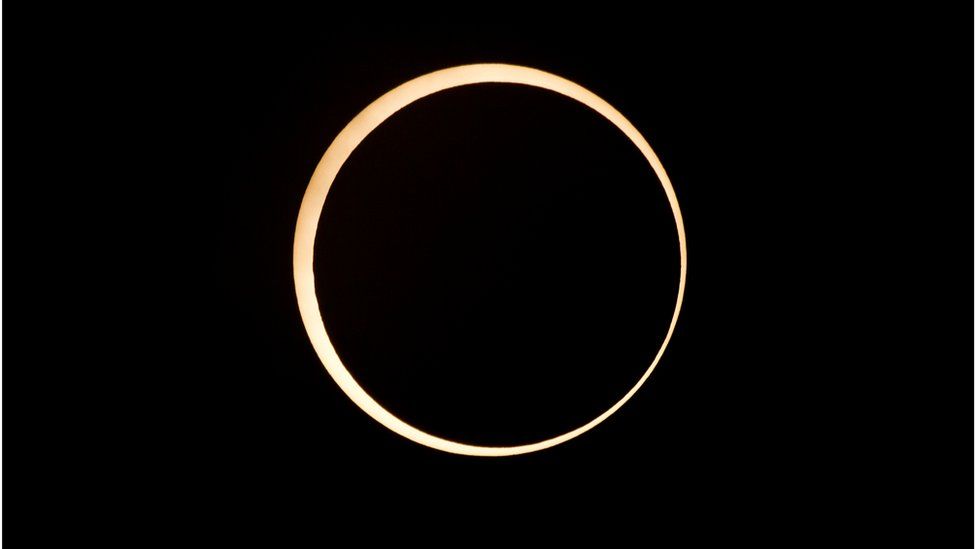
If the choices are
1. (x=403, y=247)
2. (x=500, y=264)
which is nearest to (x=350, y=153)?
(x=403, y=247)

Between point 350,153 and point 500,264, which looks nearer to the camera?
point 350,153

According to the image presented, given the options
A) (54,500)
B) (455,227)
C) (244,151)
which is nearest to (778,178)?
(455,227)

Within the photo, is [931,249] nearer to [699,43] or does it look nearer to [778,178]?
[778,178]

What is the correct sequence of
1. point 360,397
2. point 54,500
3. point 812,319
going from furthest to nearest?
point 812,319
point 54,500
point 360,397

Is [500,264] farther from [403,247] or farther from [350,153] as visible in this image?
[350,153]
